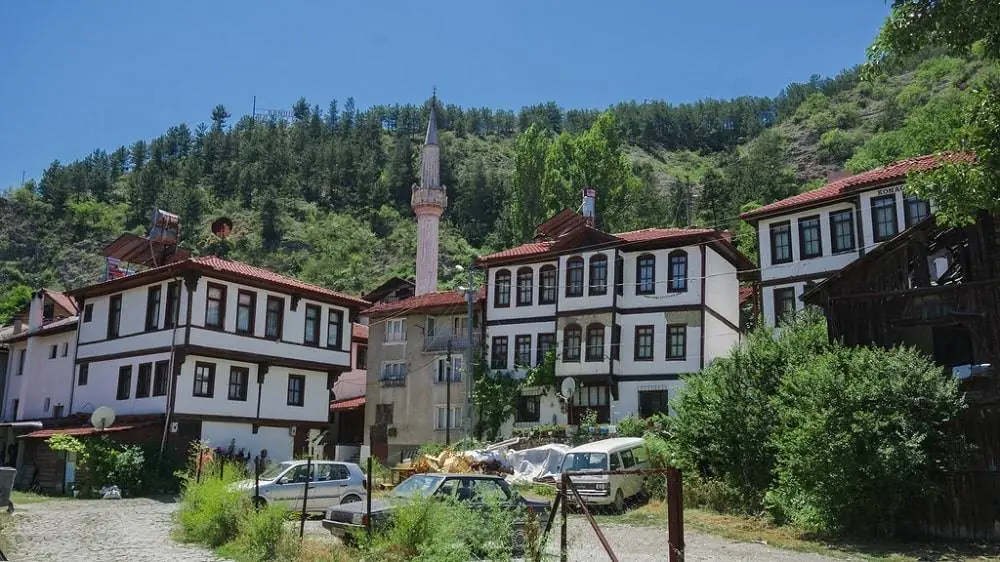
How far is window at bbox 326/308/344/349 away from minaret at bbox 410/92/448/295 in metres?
19.5

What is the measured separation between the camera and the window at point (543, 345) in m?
43.4

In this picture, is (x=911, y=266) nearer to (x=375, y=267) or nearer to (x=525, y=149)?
(x=525, y=149)

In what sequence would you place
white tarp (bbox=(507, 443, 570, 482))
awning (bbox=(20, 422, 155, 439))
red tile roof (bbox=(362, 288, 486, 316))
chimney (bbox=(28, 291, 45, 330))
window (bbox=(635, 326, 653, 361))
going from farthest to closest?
chimney (bbox=(28, 291, 45, 330)) < red tile roof (bbox=(362, 288, 486, 316)) < window (bbox=(635, 326, 653, 361)) < awning (bbox=(20, 422, 155, 439)) < white tarp (bbox=(507, 443, 570, 482))

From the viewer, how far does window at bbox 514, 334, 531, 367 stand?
44000mm

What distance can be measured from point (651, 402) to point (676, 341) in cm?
302

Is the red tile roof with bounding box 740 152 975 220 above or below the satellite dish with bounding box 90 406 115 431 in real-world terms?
above

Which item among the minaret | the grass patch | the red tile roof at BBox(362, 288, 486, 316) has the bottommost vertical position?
the grass patch

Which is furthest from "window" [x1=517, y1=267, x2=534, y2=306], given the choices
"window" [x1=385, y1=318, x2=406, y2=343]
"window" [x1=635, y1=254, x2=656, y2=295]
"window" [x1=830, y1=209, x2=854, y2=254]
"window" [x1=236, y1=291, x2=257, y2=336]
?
"window" [x1=830, y1=209, x2=854, y2=254]

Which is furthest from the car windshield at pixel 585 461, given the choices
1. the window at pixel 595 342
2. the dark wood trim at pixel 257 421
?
the dark wood trim at pixel 257 421

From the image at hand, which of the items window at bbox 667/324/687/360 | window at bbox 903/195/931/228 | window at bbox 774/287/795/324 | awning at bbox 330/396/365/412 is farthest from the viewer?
awning at bbox 330/396/365/412

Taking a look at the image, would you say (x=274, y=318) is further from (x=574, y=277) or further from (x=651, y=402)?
(x=651, y=402)

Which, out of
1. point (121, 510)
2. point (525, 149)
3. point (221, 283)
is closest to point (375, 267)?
point (525, 149)

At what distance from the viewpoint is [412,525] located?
12.1 m

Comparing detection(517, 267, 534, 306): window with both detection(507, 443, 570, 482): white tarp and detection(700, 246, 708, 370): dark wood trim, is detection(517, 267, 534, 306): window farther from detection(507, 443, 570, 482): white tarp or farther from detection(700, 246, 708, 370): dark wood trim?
detection(507, 443, 570, 482): white tarp
